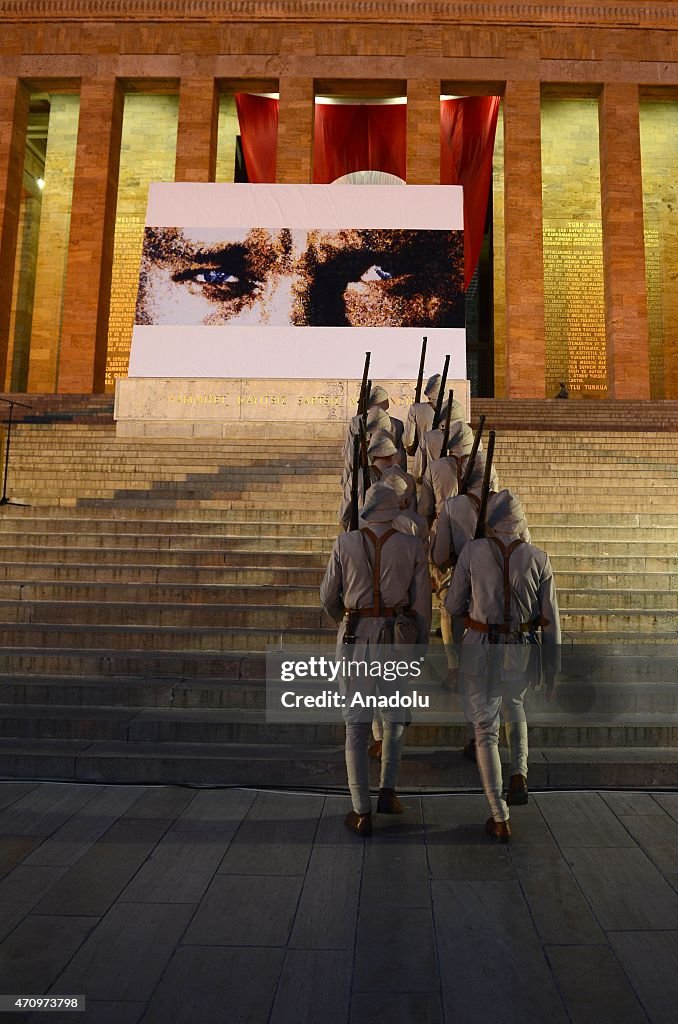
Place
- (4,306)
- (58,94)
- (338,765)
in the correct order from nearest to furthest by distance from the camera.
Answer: (338,765)
(4,306)
(58,94)

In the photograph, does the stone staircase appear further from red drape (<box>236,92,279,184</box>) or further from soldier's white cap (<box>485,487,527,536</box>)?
red drape (<box>236,92,279,184</box>)

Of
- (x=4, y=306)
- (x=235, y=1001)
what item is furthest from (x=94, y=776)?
(x=4, y=306)

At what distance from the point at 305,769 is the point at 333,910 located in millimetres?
1479

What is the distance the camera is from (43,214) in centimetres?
2202

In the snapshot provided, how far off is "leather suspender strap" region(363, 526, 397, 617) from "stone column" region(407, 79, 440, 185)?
16.6 meters

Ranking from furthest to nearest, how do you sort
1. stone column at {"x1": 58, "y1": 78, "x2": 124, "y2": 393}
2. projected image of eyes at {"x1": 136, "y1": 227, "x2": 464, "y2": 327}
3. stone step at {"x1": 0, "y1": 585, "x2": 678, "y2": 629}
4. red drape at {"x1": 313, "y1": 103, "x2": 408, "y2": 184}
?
red drape at {"x1": 313, "y1": 103, "x2": 408, "y2": 184} < stone column at {"x1": 58, "y1": 78, "x2": 124, "y2": 393} < projected image of eyes at {"x1": 136, "y1": 227, "x2": 464, "y2": 327} < stone step at {"x1": 0, "y1": 585, "x2": 678, "y2": 629}

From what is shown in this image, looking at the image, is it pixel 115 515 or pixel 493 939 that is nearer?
pixel 493 939

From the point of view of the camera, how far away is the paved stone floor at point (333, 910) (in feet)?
7.61

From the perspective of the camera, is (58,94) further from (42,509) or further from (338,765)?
(338,765)

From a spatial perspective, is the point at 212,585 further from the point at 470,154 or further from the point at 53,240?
the point at 53,240

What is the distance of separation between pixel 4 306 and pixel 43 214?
467 centimetres

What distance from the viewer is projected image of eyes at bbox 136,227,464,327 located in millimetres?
13297

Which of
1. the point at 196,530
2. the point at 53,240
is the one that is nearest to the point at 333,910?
the point at 196,530

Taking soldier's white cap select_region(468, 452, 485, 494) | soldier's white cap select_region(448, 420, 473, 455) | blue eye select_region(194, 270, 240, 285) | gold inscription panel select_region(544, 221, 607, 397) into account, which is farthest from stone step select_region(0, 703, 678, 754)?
gold inscription panel select_region(544, 221, 607, 397)
